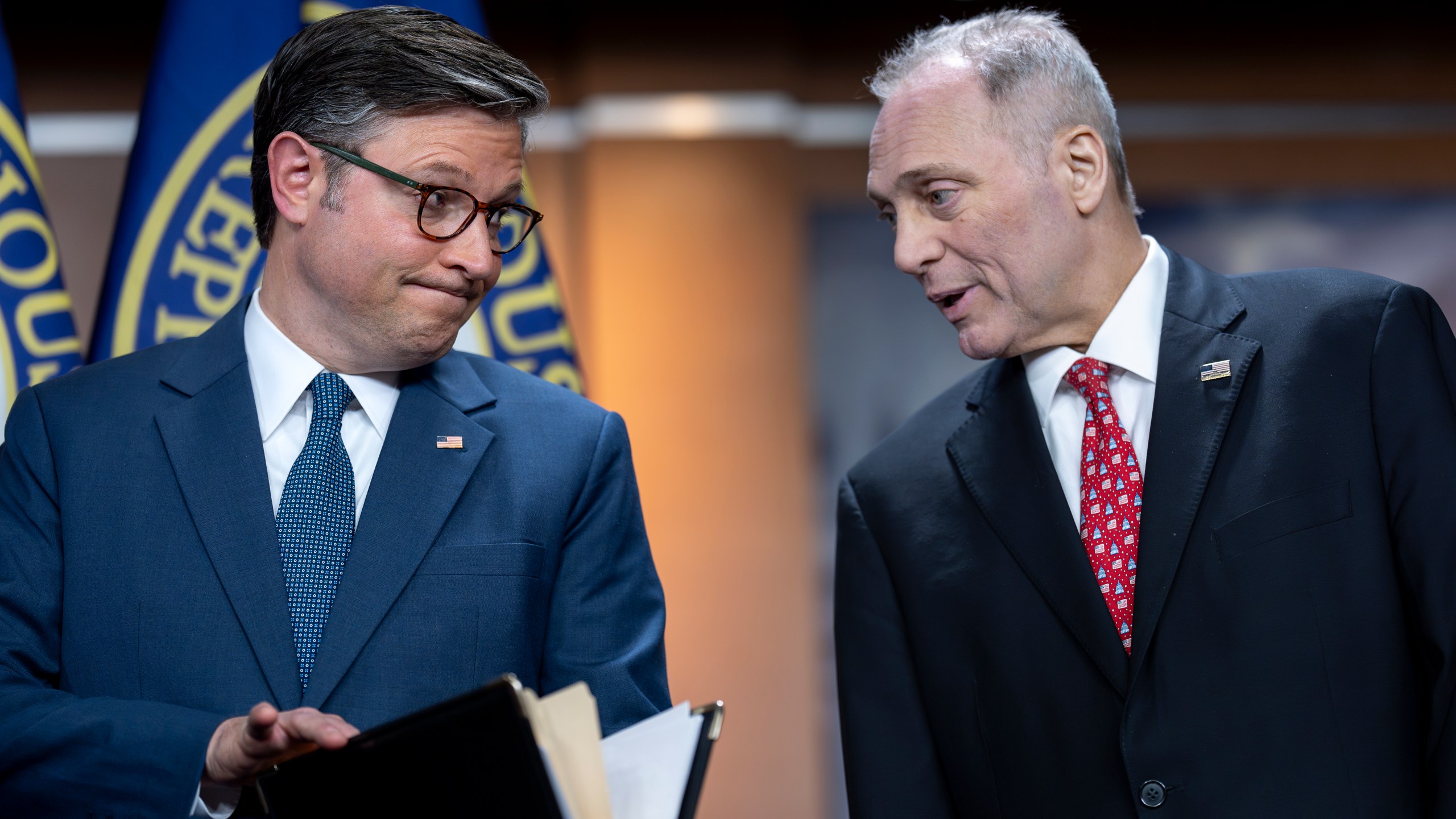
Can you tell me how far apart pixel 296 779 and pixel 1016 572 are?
40.6 inches

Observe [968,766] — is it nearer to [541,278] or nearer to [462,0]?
[541,278]

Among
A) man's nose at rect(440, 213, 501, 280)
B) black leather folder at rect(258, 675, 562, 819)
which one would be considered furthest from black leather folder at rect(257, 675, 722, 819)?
man's nose at rect(440, 213, 501, 280)

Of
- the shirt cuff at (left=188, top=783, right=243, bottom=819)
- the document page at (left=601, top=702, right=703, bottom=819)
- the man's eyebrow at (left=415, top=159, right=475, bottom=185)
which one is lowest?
the shirt cuff at (left=188, top=783, right=243, bottom=819)

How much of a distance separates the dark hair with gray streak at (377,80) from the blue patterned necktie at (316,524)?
0.30 m

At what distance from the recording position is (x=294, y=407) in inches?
68.1

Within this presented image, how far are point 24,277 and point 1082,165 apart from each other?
2010 millimetres

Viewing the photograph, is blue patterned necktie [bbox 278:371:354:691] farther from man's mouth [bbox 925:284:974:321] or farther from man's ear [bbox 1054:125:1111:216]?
man's ear [bbox 1054:125:1111:216]

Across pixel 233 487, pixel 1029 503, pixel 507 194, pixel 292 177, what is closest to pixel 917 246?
pixel 1029 503

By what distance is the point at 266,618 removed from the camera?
156 centimetres

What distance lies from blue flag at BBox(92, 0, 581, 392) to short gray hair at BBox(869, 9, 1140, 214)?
117cm

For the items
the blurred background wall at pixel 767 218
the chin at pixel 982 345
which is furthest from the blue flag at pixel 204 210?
the chin at pixel 982 345

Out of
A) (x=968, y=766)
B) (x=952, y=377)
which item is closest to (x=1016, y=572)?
(x=968, y=766)

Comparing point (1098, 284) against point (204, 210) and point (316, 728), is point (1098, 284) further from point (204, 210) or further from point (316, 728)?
point (204, 210)

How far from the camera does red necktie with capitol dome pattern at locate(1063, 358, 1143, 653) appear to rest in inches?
71.0
